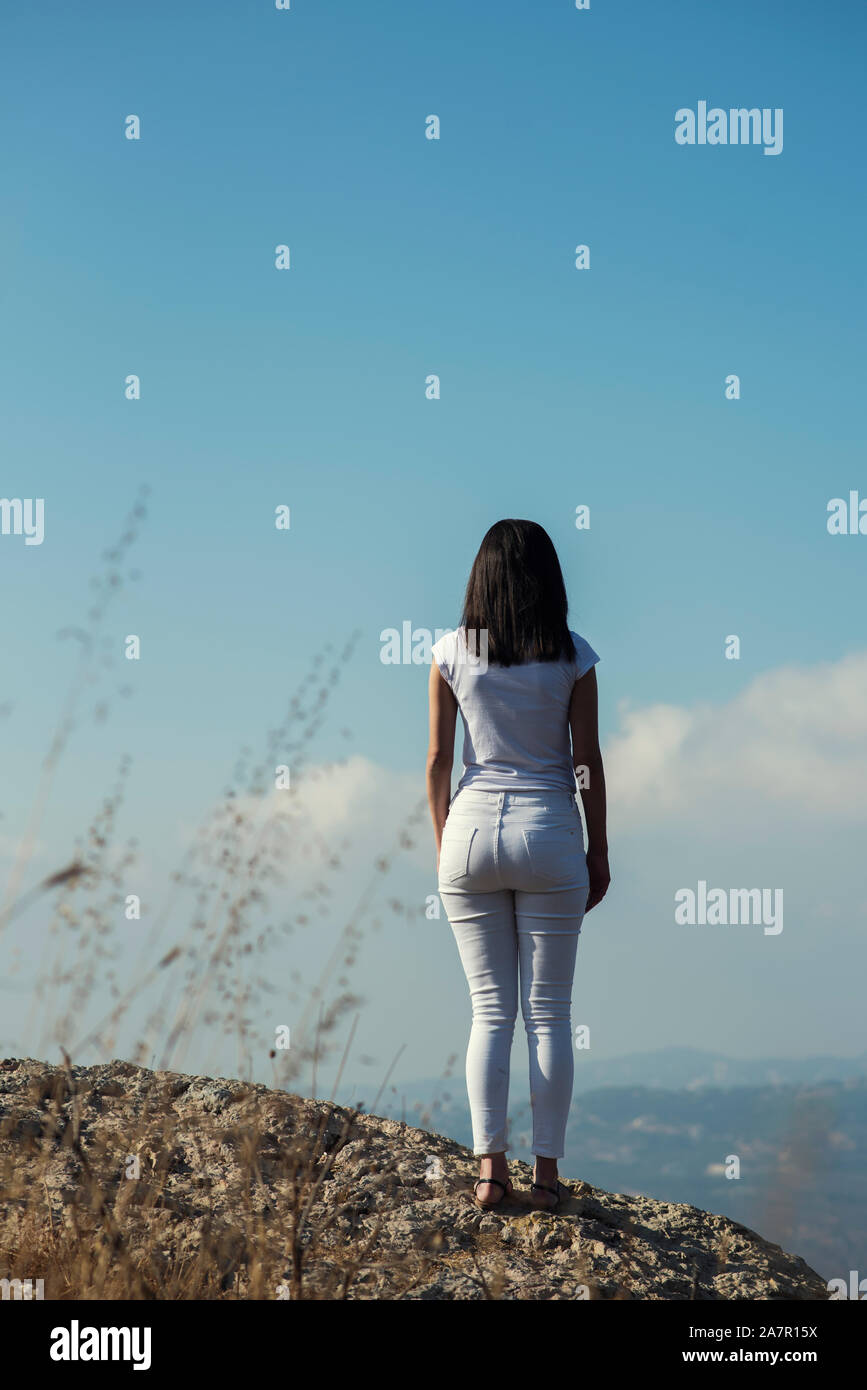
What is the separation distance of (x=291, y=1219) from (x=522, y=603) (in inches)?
82.1

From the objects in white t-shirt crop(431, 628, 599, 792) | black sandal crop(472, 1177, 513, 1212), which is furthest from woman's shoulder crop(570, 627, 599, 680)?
black sandal crop(472, 1177, 513, 1212)

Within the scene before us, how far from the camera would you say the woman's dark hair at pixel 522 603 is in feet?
11.8

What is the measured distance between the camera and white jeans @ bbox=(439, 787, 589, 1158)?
3.43 meters

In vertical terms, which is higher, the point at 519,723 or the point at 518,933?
the point at 519,723

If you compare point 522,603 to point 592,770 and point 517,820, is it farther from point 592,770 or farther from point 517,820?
point 517,820

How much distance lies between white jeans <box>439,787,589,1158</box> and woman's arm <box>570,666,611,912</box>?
13cm

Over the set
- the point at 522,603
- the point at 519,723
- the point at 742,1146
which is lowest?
the point at 742,1146

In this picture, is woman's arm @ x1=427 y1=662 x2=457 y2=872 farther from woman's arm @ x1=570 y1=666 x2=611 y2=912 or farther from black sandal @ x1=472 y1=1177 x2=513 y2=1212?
black sandal @ x1=472 y1=1177 x2=513 y2=1212

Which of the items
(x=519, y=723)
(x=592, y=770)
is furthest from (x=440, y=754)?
(x=592, y=770)

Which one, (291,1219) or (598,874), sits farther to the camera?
→ (598,874)

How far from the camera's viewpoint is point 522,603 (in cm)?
359
